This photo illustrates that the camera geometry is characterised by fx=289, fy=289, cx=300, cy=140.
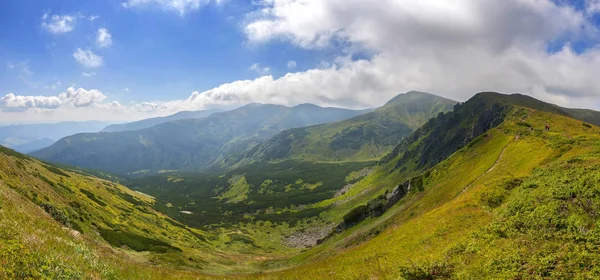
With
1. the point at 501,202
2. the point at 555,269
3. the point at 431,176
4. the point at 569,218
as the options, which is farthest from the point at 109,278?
the point at 431,176

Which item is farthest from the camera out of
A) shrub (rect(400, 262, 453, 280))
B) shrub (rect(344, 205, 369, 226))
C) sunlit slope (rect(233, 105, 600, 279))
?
shrub (rect(344, 205, 369, 226))

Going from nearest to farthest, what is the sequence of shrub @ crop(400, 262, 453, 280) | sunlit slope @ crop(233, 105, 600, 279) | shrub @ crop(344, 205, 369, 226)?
sunlit slope @ crop(233, 105, 600, 279), shrub @ crop(400, 262, 453, 280), shrub @ crop(344, 205, 369, 226)

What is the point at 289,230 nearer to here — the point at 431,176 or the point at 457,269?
the point at 431,176

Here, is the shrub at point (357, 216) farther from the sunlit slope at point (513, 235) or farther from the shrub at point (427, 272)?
the shrub at point (427, 272)

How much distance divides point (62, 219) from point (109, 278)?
31.2 meters

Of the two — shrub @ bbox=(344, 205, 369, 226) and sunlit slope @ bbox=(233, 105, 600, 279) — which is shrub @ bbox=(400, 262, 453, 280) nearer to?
sunlit slope @ bbox=(233, 105, 600, 279)

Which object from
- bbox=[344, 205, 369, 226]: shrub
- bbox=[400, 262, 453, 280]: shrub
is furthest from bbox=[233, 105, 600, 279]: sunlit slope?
bbox=[344, 205, 369, 226]: shrub

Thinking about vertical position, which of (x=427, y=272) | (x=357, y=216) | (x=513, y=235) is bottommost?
(x=357, y=216)

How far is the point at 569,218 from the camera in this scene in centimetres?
2155

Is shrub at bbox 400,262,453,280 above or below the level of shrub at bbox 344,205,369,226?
above

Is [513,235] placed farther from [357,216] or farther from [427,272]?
[357,216]

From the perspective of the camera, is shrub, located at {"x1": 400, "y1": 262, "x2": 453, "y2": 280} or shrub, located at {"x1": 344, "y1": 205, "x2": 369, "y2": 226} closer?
shrub, located at {"x1": 400, "y1": 262, "x2": 453, "y2": 280}

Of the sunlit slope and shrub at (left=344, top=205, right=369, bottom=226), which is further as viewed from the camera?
shrub at (left=344, top=205, right=369, bottom=226)

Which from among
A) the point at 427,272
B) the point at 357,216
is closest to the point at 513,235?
the point at 427,272
